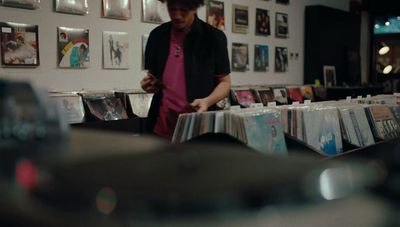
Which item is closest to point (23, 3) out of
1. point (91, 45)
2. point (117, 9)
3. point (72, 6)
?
point (72, 6)

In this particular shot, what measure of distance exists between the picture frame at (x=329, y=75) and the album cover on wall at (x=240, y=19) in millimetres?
2033

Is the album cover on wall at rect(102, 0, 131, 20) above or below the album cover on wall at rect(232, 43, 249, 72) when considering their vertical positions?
above

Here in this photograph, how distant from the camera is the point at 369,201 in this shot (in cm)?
39

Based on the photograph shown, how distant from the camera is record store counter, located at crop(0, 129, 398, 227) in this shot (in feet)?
1.02

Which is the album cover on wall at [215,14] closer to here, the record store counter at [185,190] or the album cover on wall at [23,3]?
the album cover on wall at [23,3]

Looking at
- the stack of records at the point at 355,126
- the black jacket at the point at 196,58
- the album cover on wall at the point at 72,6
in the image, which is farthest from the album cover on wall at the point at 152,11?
the stack of records at the point at 355,126

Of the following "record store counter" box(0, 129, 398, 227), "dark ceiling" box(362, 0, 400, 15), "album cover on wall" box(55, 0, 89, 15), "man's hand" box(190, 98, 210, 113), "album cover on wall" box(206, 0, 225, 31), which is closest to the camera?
"record store counter" box(0, 129, 398, 227)

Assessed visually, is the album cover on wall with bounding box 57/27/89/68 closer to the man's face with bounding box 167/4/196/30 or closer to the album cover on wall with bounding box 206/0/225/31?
the album cover on wall with bounding box 206/0/225/31

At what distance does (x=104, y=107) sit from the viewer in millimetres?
4086

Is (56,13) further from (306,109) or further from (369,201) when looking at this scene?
(369,201)

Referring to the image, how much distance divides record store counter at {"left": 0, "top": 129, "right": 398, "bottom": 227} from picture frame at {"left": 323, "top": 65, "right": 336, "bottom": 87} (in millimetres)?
7452

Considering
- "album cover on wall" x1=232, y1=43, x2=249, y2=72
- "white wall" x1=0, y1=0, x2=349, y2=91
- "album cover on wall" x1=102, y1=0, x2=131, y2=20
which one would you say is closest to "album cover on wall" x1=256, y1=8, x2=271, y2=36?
"white wall" x1=0, y1=0, x2=349, y2=91

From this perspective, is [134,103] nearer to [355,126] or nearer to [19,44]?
[19,44]

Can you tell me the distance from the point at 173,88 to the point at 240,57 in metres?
4.19
